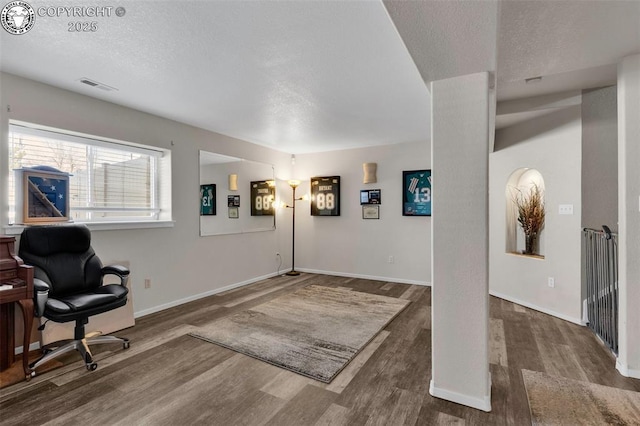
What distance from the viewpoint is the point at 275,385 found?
2244 millimetres

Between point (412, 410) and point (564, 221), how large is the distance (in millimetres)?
2989

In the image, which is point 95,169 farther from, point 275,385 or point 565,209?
point 565,209

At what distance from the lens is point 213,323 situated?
3.44 m

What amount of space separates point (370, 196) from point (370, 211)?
0.28m

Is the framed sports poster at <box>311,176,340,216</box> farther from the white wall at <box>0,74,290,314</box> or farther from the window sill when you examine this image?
the window sill

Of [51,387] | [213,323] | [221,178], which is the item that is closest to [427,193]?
[221,178]

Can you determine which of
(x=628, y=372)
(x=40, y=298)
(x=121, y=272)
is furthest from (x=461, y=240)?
(x=40, y=298)

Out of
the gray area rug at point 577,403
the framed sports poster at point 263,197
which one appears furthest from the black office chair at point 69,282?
the gray area rug at point 577,403

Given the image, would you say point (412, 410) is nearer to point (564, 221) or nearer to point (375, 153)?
point (564, 221)

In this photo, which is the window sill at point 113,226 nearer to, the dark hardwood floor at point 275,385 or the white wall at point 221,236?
the white wall at point 221,236

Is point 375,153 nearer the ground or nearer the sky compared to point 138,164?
nearer the sky

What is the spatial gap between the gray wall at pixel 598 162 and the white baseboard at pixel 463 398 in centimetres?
259

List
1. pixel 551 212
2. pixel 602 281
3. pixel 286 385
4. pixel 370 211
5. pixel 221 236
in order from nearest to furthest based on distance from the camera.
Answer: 1. pixel 286 385
2. pixel 602 281
3. pixel 551 212
4. pixel 221 236
5. pixel 370 211

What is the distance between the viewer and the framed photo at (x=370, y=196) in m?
5.64
